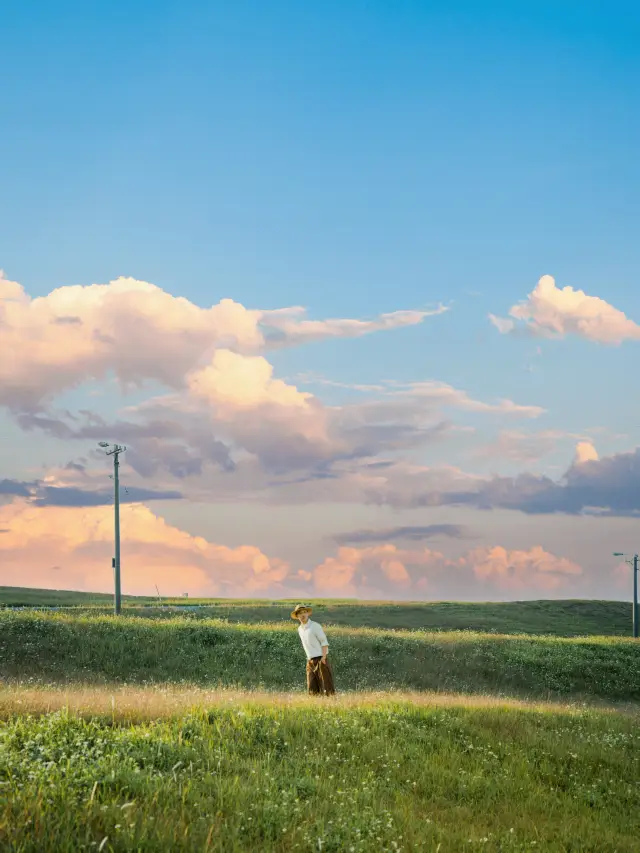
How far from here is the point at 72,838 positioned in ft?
22.7

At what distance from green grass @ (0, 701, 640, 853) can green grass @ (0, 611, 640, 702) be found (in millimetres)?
16074

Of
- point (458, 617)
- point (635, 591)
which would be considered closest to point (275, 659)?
point (458, 617)

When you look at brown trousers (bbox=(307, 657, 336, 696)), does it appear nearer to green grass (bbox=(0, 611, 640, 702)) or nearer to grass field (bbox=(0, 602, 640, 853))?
grass field (bbox=(0, 602, 640, 853))

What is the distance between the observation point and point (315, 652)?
64.7 ft

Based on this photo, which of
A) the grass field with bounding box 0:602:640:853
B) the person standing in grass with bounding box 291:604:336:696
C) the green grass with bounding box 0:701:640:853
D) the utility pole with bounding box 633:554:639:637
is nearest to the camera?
the green grass with bounding box 0:701:640:853

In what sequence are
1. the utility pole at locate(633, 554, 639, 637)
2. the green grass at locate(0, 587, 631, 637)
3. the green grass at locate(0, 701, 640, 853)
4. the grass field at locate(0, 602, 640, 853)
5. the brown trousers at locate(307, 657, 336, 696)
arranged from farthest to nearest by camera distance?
the utility pole at locate(633, 554, 639, 637) < the green grass at locate(0, 587, 631, 637) < the brown trousers at locate(307, 657, 336, 696) < the grass field at locate(0, 602, 640, 853) < the green grass at locate(0, 701, 640, 853)

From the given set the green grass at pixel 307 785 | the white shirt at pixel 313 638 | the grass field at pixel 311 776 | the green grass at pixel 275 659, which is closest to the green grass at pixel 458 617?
the green grass at pixel 275 659

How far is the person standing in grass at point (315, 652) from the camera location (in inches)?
773

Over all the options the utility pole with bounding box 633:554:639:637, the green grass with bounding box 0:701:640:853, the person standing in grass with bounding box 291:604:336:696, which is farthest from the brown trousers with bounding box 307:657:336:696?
the utility pole with bounding box 633:554:639:637

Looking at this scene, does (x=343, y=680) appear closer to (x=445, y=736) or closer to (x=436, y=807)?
(x=445, y=736)

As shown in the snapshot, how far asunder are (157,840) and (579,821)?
6.38 meters

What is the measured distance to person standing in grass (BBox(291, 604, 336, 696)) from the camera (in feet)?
64.4

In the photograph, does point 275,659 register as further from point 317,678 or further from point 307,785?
point 307,785

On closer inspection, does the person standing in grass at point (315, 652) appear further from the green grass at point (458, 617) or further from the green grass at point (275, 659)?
the green grass at point (458, 617)
